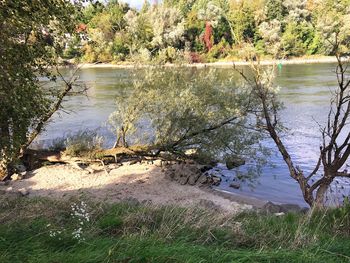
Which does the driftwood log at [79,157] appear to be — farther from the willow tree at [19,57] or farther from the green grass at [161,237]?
the green grass at [161,237]

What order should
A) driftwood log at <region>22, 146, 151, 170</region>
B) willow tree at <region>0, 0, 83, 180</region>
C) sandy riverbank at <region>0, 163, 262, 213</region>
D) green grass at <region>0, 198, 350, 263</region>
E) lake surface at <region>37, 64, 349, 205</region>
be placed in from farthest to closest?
driftwood log at <region>22, 146, 151, 170</region>, lake surface at <region>37, 64, 349, 205</region>, sandy riverbank at <region>0, 163, 262, 213</region>, willow tree at <region>0, 0, 83, 180</region>, green grass at <region>0, 198, 350, 263</region>

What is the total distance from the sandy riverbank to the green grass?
483cm

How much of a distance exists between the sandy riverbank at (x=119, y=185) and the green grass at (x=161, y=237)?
15.8 feet

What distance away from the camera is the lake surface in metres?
12.2

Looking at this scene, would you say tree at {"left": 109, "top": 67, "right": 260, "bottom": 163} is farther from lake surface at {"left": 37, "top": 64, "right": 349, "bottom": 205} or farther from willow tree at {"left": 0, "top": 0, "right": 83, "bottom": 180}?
willow tree at {"left": 0, "top": 0, "right": 83, "bottom": 180}

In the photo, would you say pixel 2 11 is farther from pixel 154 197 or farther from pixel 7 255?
pixel 154 197

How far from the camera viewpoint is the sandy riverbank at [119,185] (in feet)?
33.1

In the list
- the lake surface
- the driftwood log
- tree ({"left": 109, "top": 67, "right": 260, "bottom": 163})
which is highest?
tree ({"left": 109, "top": 67, "right": 260, "bottom": 163})

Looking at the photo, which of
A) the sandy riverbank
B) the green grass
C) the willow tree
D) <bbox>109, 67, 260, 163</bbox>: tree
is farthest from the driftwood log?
the green grass

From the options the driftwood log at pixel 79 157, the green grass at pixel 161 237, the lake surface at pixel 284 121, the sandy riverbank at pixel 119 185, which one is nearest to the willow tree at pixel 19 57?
Result: the green grass at pixel 161 237

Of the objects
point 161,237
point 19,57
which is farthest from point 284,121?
point 161,237

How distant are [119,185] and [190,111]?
9.77ft

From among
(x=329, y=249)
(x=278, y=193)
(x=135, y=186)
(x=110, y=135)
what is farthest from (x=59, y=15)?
(x=110, y=135)

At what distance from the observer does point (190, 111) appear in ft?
40.4
